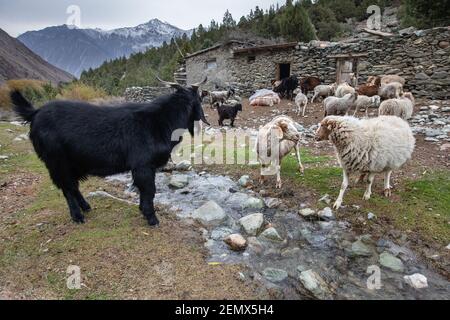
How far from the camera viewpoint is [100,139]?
4387 millimetres

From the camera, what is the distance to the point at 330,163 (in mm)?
7418

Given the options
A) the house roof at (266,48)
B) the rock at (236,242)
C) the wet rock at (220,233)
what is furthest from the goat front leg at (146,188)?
the house roof at (266,48)

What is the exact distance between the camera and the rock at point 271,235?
464 centimetres

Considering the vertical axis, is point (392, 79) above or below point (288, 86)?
above

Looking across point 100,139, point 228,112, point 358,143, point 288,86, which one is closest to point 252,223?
point 358,143

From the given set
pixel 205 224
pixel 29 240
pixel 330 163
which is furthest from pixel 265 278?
pixel 330 163

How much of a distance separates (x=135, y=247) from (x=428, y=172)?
6.07 m

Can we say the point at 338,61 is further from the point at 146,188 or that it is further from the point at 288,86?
the point at 146,188

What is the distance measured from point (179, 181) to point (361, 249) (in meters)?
3.83

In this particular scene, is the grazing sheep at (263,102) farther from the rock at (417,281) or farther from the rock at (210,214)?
the rock at (417,281)

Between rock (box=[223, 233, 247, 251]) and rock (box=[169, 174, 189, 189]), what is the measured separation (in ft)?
7.81

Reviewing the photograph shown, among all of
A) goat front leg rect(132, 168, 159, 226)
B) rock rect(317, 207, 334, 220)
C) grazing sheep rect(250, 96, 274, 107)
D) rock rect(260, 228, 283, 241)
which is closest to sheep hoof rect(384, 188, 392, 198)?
rock rect(317, 207, 334, 220)
